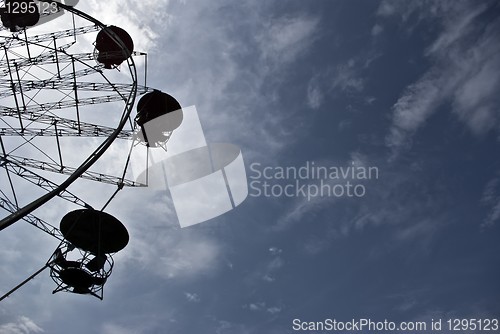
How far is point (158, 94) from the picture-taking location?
34875mm

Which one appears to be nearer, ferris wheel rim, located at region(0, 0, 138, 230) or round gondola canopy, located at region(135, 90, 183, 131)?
ferris wheel rim, located at region(0, 0, 138, 230)

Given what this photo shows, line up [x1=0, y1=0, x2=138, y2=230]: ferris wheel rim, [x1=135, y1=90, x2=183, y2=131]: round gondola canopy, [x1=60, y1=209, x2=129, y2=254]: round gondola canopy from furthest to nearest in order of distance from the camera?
[x1=135, y1=90, x2=183, y2=131]: round gondola canopy
[x1=60, y1=209, x2=129, y2=254]: round gondola canopy
[x1=0, y1=0, x2=138, y2=230]: ferris wheel rim

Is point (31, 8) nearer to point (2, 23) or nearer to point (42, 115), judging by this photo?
point (2, 23)

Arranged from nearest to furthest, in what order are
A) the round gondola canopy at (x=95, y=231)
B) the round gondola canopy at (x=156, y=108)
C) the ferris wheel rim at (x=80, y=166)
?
1. the ferris wheel rim at (x=80, y=166)
2. the round gondola canopy at (x=95, y=231)
3. the round gondola canopy at (x=156, y=108)

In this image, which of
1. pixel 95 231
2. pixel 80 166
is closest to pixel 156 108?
pixel 95 231

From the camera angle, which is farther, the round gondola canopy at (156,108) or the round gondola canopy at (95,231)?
the round gondola canopy at (156,108)

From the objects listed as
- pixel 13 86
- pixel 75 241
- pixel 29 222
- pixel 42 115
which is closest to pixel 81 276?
pixel 75 241

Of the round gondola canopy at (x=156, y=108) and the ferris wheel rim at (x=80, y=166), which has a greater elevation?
the round gondola canopy at (x=156, y=108)

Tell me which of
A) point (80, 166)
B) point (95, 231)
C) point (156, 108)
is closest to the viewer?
point (80, 166)

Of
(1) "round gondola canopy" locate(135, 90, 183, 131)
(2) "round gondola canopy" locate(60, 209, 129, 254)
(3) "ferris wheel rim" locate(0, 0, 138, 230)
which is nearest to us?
(3) "ferris wheel rim" locate(0, 0, 138, 230)

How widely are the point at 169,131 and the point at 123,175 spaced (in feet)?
37.3

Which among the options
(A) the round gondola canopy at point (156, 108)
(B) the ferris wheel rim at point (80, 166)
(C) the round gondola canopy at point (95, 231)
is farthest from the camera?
(A) the round gondola canopy at point (156, 108)

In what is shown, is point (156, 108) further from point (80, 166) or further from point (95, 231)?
point (80, 166)

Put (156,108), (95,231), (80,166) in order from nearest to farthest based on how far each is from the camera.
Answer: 1. (80,166)
2. (95,231)
3. (156,108)
